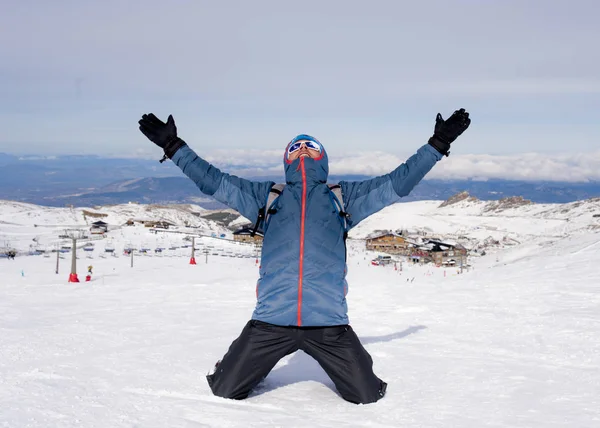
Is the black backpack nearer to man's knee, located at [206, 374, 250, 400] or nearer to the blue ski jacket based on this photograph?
the blue ski jacket

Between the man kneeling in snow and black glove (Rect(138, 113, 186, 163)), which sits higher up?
black glove (Rect(138, 113, 186, 163))

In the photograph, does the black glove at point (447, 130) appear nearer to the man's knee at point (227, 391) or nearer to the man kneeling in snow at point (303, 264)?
the man kneeling in snow at point (303, 264)

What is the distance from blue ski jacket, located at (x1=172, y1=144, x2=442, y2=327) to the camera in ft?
16.0

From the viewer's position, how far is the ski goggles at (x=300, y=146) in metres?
5.27

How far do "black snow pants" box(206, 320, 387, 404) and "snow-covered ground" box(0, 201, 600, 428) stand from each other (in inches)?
5.6

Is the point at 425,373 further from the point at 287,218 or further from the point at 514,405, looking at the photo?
the point at 287,218

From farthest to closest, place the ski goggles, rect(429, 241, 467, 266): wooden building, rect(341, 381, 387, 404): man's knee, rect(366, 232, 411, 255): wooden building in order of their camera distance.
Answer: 1. rect(366, 232, 411, 255): wooden building
2. rect(429, 241, 467, 266): wooden building
3. the ski goggles
4. rect(341, 381, 387, 404): man's knee

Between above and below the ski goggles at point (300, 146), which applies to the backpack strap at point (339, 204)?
below

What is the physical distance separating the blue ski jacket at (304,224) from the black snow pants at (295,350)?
0.36 ft

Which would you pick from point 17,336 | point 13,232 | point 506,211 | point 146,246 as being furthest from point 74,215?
point 506,211

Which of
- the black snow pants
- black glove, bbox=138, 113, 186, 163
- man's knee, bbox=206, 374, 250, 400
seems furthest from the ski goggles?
man's knee, bbox=206, 374, 250, 400

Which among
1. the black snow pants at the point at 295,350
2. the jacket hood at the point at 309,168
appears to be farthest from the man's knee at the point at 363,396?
the jacket hood at the point at 309,168

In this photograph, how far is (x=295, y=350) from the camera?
489 centimetres

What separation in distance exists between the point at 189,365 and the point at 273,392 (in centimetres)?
136
